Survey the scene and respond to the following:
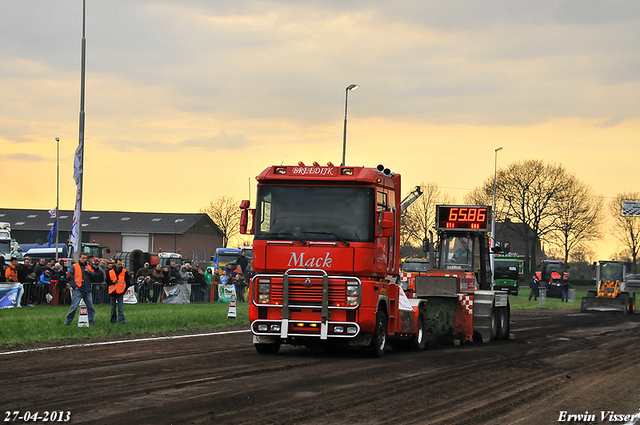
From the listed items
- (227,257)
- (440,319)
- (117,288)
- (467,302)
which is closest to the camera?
(440,319)

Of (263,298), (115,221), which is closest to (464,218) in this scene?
(263,298)

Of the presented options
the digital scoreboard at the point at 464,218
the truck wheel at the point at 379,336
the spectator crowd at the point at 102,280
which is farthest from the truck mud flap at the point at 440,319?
the spectator crowd at the point at 102,280

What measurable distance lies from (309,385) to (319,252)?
3.63 metres

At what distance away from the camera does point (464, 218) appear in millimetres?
19984

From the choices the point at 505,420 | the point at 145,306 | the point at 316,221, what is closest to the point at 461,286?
the point at 316,221

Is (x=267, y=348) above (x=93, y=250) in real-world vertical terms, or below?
below

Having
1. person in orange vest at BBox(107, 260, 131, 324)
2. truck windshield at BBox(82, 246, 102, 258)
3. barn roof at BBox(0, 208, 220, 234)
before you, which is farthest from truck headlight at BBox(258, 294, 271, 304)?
barn roof at BBox(0, 208, 220, 234)

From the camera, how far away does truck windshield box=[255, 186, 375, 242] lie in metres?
14.3

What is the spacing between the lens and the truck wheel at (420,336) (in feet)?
55.7

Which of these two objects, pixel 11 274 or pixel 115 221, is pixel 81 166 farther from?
pixel 115 221

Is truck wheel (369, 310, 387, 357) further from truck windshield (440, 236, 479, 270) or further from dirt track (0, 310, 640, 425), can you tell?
truck windshield (440, 236, 479, 270)

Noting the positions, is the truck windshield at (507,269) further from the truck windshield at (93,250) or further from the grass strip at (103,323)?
the grass strip at (103,323)

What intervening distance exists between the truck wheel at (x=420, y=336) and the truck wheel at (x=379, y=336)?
1.77 m

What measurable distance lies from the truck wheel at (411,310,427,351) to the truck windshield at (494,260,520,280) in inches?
1723
